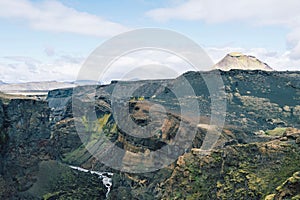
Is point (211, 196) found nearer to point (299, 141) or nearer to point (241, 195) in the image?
point (241, 195)

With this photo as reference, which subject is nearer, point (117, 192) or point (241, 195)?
point (241, 195)

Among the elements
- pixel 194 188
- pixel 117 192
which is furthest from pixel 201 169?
pixel 117 192

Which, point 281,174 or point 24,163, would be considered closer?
point 281,174

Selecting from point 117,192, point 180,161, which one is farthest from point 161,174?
point 180,161

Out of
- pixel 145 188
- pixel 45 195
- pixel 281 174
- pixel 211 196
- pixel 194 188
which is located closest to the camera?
pixel 281 174

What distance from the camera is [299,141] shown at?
9519 cm

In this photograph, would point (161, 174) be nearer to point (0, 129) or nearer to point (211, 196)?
point (0, 129)

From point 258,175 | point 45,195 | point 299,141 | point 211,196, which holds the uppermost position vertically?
point 299,141

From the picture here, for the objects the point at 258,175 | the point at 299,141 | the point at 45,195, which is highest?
the point at 299,141

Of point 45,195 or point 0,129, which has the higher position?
point 0,129

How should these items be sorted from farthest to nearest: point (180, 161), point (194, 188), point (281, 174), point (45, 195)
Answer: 1. point (45, 195)
2. point (180, 161)
3. point (194, 188)
4. point (281, 174)

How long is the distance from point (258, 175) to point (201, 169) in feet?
60.3

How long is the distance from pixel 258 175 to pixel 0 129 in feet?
411

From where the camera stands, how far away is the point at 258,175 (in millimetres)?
89625
